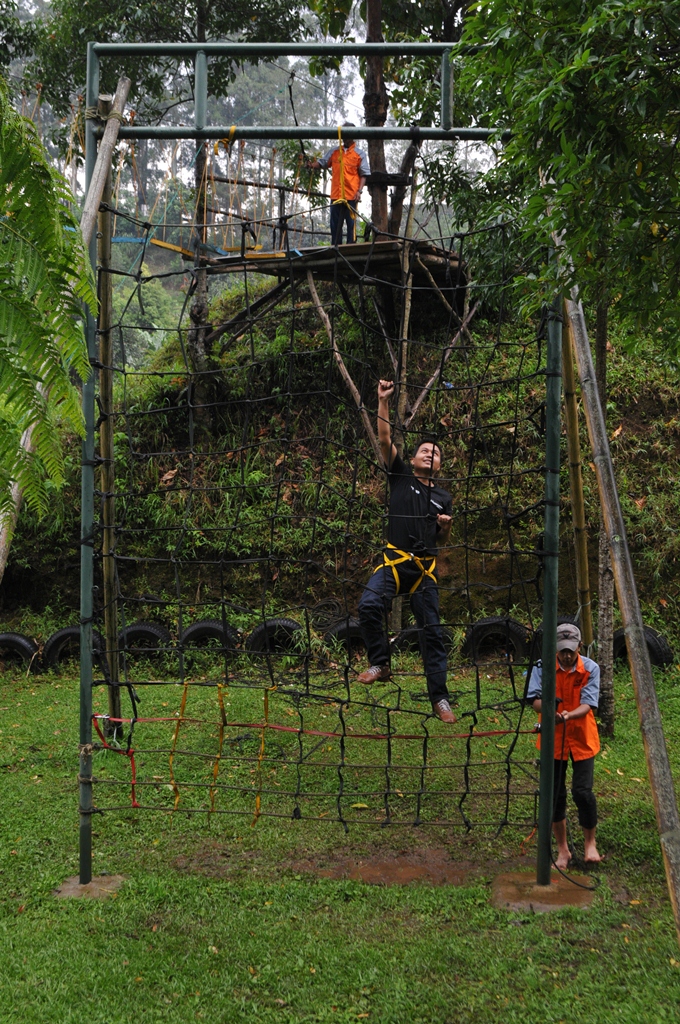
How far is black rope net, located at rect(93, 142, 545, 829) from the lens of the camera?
532 cm

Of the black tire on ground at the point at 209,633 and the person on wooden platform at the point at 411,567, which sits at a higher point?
the person on wooden platform at the point at 411,567

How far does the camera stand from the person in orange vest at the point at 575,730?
13.1 ft

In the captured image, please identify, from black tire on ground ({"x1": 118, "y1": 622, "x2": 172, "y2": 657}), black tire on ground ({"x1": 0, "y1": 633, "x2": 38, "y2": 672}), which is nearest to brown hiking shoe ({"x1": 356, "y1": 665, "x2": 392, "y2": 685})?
black tire on ground ({"x1": 118, "y1": 622, "x2": 172, "y2": 657})

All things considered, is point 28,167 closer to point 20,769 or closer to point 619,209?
point 619,209

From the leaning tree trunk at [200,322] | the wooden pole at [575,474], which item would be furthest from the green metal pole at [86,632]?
the leaning tree trunk at [200,322]

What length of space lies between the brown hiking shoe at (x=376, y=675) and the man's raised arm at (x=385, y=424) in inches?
41.2

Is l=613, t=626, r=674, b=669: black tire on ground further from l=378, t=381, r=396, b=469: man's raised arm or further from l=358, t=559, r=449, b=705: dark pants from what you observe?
l=378, t=381, r=396, b=469: man's raised arm

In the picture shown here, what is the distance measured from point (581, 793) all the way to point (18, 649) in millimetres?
5815

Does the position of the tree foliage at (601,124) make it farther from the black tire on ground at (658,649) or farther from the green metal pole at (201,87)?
the black tire on ground at (658,649)

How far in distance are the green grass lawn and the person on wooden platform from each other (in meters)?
0.91

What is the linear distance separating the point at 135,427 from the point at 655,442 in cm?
557

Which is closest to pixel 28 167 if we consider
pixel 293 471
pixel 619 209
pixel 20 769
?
pixel 619 209

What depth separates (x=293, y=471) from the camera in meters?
9.18

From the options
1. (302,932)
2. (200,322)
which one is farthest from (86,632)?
(200,322)
